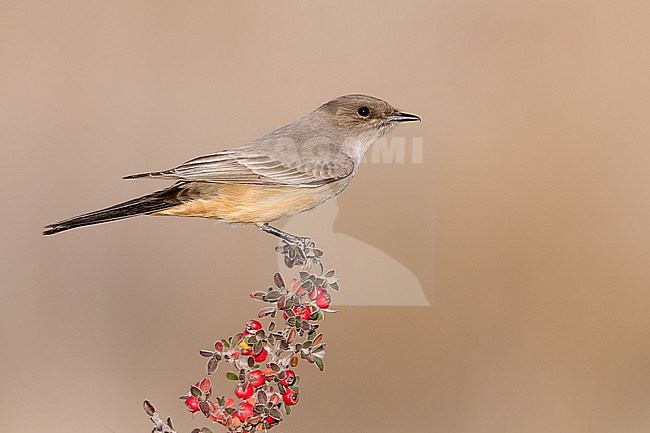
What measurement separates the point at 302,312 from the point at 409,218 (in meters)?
0.80

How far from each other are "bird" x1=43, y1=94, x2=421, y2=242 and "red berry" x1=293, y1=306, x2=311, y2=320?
0.85 feet

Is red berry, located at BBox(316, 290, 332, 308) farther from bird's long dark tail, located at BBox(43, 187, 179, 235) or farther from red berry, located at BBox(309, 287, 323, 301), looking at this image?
bird's long dark tail, located at BBox(43, 187, 179, 235)

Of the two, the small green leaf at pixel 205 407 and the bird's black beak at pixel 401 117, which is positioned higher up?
the bird's black beak at pixel 401 117

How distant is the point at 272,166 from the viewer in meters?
1.05

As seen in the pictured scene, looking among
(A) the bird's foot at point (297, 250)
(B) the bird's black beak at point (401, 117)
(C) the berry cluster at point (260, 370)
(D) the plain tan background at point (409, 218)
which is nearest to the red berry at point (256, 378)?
(C) the berry cluster at point (260, 370)

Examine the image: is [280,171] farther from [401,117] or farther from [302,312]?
[302,312]

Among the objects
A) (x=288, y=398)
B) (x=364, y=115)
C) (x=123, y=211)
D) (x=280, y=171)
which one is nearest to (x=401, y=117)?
(x=364, y=115)

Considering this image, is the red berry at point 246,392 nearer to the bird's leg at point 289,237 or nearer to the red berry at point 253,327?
the red berry at point 253,327

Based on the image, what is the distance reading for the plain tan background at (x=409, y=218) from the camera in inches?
63.7

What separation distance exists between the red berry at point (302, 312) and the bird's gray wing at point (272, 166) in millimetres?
277

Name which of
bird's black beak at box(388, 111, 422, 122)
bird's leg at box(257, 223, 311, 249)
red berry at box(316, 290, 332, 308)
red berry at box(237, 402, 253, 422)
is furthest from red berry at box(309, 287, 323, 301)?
bird's black beak at box(388, 111, 422, 122)

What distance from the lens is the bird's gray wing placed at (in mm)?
1011

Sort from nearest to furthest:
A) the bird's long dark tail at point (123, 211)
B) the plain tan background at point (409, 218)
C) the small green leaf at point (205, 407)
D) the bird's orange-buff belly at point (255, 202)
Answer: the small green leaf at point (205, 407)
the bird's long dark tail at point (123, 211)
the bird's orange-buff belly at point (255, 202)
the plain tan background at point (409, 218)

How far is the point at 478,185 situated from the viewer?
169cm
